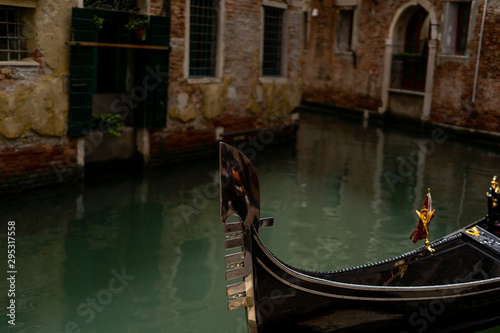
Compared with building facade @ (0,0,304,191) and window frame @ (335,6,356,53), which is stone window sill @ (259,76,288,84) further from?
window frame @ (335,6,356,53)

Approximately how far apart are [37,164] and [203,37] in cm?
328

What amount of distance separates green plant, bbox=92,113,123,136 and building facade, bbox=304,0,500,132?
753cm

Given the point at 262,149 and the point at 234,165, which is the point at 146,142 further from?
the point at 234,165

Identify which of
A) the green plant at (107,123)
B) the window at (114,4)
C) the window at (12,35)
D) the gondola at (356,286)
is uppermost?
the window at (114,4)

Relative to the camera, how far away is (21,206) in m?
6.39

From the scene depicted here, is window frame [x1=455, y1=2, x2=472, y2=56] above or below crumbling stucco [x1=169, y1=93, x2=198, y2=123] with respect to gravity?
above

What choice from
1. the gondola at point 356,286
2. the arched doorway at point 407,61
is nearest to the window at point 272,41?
the arched doorway at point 407,61

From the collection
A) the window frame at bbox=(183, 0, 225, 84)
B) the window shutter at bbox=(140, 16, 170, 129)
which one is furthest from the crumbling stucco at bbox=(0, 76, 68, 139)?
the window frame at bbox=(183, 0, 225, 84)

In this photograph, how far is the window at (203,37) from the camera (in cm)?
881

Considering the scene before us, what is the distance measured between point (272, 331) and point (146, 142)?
5.34 meters

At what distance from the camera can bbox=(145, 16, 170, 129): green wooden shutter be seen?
26.2 feet

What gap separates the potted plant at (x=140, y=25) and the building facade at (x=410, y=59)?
7.04 meters

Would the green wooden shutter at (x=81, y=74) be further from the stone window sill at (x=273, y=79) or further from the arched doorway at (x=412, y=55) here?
the arched doorway at (x=412, y=55)

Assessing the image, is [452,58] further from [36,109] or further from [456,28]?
[36,109]
